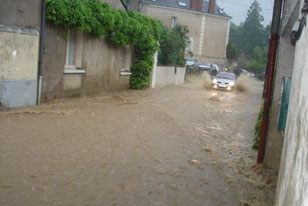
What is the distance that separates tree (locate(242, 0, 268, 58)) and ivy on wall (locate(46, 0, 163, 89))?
211 feet

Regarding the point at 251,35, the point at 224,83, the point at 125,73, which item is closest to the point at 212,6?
the point at 224,83

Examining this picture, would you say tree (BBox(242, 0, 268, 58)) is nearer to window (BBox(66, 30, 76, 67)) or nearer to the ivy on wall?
the ivy on wall

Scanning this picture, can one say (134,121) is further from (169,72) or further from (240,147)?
(169,72)

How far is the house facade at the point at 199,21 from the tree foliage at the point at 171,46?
60.9ft

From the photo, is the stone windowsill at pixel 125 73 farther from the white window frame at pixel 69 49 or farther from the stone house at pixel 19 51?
the stone house at pixel 19 51

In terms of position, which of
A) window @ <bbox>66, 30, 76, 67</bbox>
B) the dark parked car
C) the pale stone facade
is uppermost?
the pale stone facade

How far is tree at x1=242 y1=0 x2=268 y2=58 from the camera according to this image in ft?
268

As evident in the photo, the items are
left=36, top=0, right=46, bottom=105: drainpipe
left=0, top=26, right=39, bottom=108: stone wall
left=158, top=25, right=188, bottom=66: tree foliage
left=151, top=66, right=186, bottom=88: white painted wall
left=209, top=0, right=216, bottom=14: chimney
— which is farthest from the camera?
left=209, top=0, right=216, bottom=14: chimney

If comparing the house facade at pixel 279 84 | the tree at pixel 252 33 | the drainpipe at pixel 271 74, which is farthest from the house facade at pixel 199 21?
the house facade at pixel 279 84

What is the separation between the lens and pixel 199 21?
4403 centimetres

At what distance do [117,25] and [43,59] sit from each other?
4.72 metres

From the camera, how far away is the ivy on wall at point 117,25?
11.9 metres

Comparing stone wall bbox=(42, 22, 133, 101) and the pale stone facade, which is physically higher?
the pale stone facade

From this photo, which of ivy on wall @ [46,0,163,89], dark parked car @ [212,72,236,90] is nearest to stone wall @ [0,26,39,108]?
ivy on wall @ [46,0,163,89]
